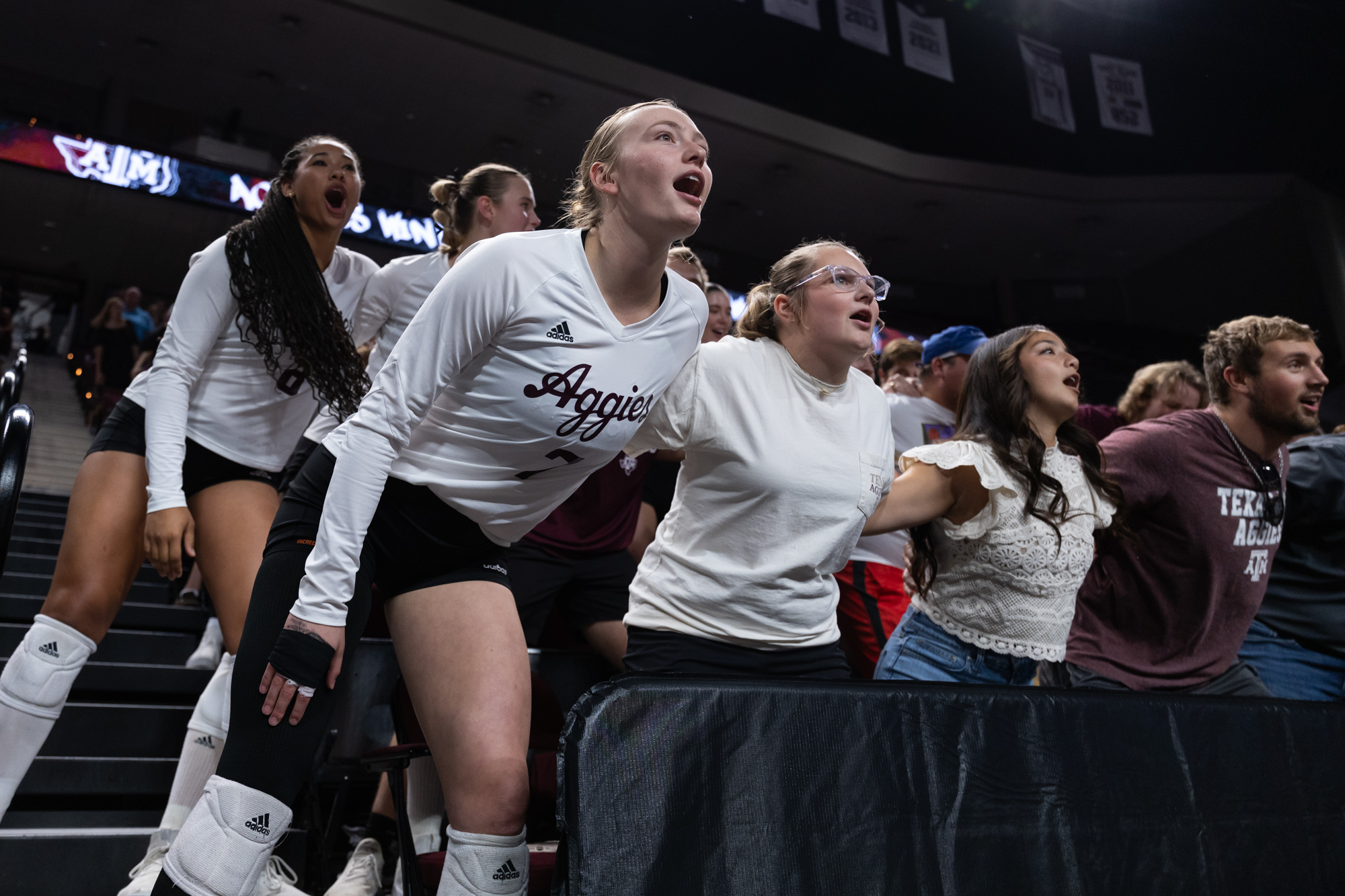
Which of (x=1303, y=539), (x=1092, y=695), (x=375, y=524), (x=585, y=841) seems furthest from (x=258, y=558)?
(x=1303, y=539)

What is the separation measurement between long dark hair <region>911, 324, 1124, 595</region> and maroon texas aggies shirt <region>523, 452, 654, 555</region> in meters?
0.98

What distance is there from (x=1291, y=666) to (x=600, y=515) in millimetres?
2067

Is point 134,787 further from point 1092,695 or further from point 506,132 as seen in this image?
point 506,132

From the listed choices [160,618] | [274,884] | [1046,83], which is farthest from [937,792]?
[1046,83]

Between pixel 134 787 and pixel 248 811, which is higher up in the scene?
pixel 248 811

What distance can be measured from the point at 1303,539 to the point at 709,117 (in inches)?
396

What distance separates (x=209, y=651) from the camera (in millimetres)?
3287

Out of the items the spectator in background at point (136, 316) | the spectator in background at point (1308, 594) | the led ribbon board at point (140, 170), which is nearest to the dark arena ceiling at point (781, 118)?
the led ribbon board at point (140, 170)

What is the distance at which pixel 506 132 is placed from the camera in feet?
41.4

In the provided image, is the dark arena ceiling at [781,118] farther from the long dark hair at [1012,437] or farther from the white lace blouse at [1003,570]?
the white lace blouse at [1003,570]

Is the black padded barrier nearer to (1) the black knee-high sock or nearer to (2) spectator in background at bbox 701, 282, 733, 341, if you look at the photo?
(1) the black knee-high sock

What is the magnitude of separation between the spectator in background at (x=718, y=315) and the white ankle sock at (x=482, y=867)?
6.90 feet

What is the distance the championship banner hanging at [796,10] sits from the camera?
1019 centimetres

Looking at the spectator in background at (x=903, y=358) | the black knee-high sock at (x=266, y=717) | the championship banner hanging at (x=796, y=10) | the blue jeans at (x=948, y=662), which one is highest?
the championship banner hanging at (x=796, y=10)
